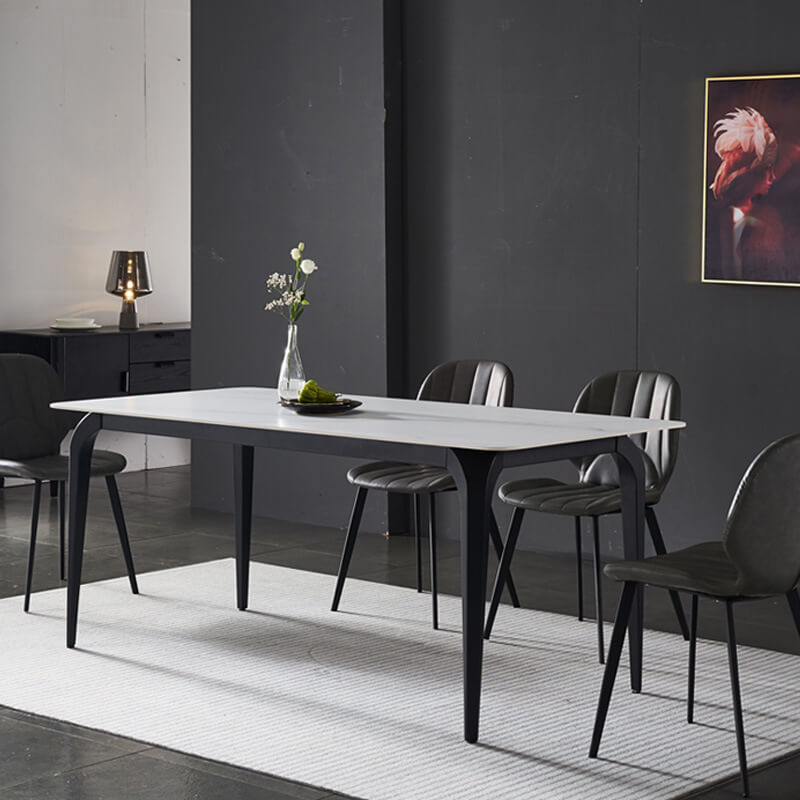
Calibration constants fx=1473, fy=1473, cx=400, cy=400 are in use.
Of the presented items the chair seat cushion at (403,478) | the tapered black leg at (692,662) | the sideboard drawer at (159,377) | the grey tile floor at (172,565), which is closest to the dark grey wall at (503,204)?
the grey tile floor at (172,565)

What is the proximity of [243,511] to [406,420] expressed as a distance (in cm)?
100

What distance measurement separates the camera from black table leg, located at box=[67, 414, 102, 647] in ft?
14.3

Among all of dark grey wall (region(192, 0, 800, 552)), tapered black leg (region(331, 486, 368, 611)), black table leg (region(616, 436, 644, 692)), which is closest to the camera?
black table leg (region(616, 436, 644, 692))

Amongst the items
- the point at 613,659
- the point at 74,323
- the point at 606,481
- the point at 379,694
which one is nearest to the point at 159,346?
the point at 74,323

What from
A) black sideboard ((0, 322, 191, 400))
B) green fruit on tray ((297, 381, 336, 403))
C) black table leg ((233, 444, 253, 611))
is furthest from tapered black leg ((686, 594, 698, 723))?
black sideboard ((0, 322, 191, 400))

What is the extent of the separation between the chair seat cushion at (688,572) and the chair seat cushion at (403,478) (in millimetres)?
1166

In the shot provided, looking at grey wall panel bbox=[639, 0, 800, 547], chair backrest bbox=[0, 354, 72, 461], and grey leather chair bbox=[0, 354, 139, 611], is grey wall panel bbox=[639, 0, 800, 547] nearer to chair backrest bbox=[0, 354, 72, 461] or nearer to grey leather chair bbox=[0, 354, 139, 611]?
grey leather chair bbox=[0, 354, 139, 611]

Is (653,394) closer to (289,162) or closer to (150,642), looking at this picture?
(150,642)

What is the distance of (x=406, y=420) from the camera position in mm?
4125

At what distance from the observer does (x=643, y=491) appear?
12.9ft

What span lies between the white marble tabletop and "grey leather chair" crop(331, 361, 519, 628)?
9.7 inches

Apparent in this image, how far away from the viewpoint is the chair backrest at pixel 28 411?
5.13 metres

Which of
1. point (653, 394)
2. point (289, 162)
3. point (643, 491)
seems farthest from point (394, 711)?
point (289, 162)

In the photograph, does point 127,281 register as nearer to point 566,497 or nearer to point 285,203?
point 285,203
